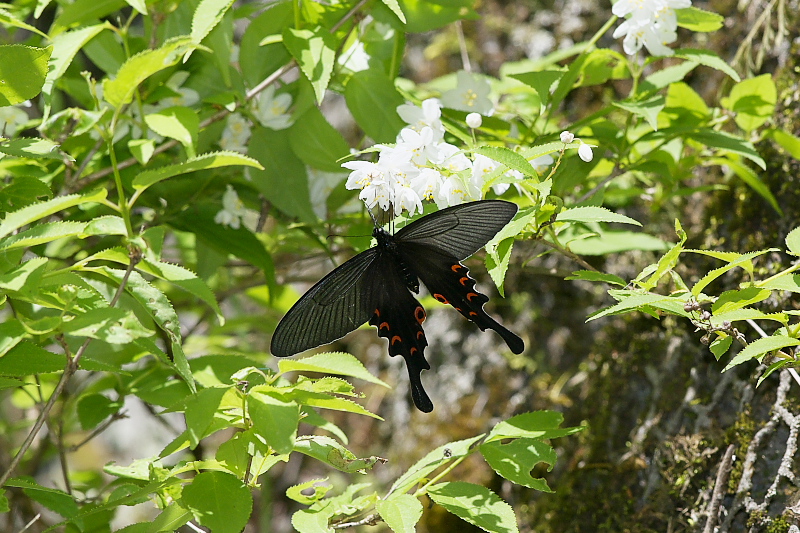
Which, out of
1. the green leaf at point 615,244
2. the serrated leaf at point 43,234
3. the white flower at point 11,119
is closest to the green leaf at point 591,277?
the green leaf at point 615,244

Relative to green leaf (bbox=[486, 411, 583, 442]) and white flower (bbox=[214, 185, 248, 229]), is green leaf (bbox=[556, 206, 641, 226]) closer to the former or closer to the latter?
green leaf (bbox=[486, 411, 583, 442])

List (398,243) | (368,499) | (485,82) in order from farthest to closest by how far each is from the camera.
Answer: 1. (485,82)
2. (398,243)
3. (368,499)

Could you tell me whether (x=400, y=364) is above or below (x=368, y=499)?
below

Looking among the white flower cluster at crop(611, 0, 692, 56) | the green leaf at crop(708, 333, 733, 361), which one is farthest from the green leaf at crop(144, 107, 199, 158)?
the green leaf at crop(708, 333, 733, 361)

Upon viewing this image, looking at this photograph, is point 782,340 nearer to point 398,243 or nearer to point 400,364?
point 398,243

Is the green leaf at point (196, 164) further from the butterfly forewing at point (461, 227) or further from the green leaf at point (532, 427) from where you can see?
the green leaf at point (532, 427)

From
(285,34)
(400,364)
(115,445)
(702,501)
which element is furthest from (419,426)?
(115,445)
